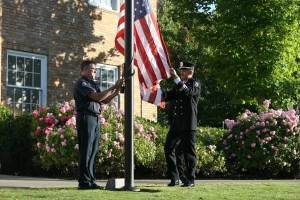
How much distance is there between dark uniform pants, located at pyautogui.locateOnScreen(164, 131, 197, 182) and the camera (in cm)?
896

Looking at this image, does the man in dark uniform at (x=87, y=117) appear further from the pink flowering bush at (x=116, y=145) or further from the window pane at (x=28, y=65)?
the window pane at (x=28, y=65)

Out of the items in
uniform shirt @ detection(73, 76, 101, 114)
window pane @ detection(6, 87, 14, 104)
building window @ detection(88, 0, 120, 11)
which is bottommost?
uniform shirt @ detection(73, 76, 101, 114)

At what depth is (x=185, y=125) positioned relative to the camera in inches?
355

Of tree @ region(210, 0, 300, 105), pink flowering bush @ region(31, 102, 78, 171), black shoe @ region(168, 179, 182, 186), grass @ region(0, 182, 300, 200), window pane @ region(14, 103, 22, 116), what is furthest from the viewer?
tree @ region(210, 0, 300, 105)

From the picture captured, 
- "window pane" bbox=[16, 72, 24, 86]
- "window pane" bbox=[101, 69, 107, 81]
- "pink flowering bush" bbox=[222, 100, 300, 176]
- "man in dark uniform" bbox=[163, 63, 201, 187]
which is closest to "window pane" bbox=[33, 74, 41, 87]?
"window pane" bbox=[16, 72, 24, 86]

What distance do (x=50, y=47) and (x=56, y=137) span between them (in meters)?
4.50

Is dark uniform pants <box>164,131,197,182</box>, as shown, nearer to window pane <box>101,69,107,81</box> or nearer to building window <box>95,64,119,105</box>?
building window <box>95,64,119,105</box>

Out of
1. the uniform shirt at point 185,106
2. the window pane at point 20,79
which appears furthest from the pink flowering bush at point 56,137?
the uniform shirt at point 185,106

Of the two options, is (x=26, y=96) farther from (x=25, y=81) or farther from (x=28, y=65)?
(x=28, y=65)

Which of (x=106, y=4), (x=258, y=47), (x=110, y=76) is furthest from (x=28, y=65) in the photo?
(x=258, y=47)

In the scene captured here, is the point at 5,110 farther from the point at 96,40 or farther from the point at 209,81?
the point at 209,81

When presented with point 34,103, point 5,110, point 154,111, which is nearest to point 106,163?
point 5,110

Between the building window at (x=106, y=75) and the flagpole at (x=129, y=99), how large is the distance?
868cm

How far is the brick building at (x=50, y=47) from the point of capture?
14.5m
